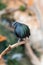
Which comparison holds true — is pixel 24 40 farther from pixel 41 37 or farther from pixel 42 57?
pixel 41 37

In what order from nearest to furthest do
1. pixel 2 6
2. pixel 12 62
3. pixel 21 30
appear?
pixel 21 30 < pixel 12 62 < pixel 2 6

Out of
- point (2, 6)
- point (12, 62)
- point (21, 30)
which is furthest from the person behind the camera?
point (2, 6)

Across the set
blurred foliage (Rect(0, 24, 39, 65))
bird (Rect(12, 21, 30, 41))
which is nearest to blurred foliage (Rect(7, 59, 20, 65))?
blurred foliage (Rect(0, 24, 39, 65))

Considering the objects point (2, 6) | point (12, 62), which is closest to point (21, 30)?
point (12, 62)

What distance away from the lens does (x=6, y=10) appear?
144 cm

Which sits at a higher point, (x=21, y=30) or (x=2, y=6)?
(x=2, y=6)

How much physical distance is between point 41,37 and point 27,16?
1.14ft

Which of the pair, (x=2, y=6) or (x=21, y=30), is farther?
(x=2, y=6)

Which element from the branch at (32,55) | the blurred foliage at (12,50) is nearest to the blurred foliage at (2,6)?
the blurred foliage at (12,50)

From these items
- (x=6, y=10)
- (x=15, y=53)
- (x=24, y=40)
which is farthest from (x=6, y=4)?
(x=24, y=40)

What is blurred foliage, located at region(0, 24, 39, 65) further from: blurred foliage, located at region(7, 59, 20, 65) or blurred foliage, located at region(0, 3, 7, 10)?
blurred foliage, located at region(0, 3, 7, 10)

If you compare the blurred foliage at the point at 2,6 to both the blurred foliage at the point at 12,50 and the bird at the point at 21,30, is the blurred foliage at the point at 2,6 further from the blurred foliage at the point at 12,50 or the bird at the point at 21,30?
the bird at the point at 21,30

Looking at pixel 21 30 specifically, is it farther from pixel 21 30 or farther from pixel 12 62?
pixel 12 62

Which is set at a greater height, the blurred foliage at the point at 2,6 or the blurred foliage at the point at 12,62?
the blurred foliage at the point at 2,6
